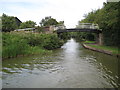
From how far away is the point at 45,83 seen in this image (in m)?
7.54

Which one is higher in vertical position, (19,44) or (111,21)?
(111,21)

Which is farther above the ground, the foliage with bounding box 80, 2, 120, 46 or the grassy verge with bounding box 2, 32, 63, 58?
the foliage with bounding box 80, 2, 120, 46

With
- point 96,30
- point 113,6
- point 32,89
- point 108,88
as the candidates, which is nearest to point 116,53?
point 113,6

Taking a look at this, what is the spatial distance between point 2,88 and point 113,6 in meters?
15.6

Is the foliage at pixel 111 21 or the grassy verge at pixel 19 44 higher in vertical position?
the foliage at pixel 111 21

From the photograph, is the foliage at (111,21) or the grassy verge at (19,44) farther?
the foliage at (111,21)

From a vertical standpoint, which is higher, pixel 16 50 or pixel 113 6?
pixel 113 6

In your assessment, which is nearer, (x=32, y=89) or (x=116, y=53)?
(x=32, y=89)

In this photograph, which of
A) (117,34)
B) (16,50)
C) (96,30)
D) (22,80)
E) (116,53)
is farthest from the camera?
(96,30)

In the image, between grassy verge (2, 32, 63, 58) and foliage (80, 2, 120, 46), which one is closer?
grassy verge (2, 32, 63, 58)

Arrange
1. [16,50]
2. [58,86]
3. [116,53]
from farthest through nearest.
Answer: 1. [116,53]
2. [16,50]
3. [58,86]

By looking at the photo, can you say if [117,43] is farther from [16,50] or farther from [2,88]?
[2,88]

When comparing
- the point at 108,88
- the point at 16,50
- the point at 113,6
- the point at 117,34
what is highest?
the point at 113,6

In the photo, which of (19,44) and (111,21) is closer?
(19,44)
